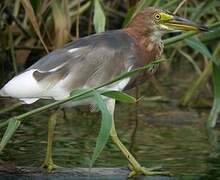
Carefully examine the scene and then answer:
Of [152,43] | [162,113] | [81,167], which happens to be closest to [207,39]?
[162,113]

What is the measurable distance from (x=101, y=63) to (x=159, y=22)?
424 millimetres

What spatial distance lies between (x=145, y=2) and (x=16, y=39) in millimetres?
1957

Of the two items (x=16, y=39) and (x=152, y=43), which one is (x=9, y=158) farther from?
(x=16, y=39)

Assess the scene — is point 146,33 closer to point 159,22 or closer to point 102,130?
point 159,22

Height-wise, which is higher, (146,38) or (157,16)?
(157,16)

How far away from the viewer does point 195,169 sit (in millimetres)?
4766

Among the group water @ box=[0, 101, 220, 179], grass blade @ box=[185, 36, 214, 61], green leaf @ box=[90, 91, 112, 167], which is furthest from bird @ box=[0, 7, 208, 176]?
grass blade @ box=[185, 36, 214, 61]

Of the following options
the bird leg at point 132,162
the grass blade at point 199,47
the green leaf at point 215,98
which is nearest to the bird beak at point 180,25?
the bird leg at point 132,162

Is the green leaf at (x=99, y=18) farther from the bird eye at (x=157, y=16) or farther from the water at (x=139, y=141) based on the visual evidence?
the bird eye at (x=157, y=16)

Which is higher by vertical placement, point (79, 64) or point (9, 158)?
point (79, 64)

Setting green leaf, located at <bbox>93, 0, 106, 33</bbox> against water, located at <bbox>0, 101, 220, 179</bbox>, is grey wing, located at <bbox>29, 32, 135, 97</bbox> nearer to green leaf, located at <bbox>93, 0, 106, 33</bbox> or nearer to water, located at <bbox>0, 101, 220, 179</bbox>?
water, located at <bbox>0, 101, 220, 179</bbox>

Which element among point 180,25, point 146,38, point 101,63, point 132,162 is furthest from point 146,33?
point 132,162

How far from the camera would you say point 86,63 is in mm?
4469

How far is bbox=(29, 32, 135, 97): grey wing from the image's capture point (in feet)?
14.2
